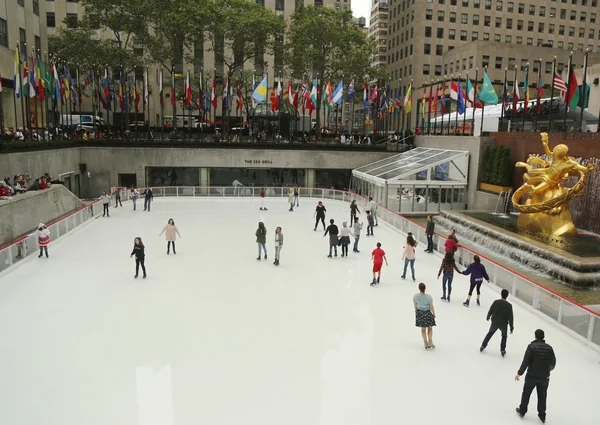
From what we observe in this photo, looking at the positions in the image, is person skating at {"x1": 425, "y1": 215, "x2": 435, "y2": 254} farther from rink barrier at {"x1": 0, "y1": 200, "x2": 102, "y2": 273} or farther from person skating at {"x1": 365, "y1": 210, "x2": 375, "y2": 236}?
rink barrier at {"x1": 0, "y1": 200, "x2": 102, "y2": 273}

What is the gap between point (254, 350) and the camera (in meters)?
9.04

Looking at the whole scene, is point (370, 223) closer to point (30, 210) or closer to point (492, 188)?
point (492, 188)

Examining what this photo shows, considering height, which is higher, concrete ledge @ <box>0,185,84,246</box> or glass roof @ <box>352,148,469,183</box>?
glass roof @ <box>352,148,469,183</box>

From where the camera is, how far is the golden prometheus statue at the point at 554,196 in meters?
17.3

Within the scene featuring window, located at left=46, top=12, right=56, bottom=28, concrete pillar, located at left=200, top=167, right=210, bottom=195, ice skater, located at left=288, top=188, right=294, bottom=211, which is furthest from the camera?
window, located at left=46, top=12, right=56, bottom=28

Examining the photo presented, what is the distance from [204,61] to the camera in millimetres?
58031

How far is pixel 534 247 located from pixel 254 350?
38.1 ft

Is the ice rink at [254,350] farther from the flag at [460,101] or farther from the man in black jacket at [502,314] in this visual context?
the flag at [460,101]

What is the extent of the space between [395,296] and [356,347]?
3483mm

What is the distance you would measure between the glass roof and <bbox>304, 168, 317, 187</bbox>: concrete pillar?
4637 millimetres

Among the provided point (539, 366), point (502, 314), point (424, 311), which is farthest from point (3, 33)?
point (539, 366)

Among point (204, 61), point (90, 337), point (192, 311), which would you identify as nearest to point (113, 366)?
point (90, 337)

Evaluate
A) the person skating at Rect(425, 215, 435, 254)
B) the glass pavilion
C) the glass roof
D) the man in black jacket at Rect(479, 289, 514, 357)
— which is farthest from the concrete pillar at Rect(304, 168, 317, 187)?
the man in black jacket at Rect(479, 289, 514, 357)

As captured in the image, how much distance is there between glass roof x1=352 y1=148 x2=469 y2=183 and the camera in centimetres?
2716
